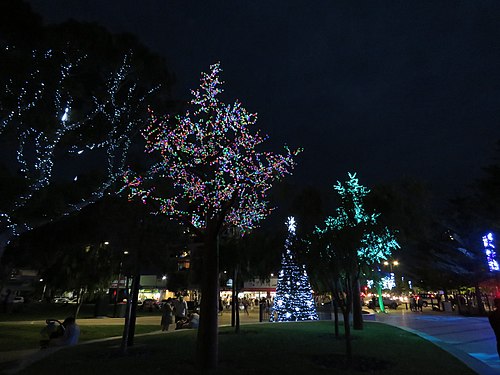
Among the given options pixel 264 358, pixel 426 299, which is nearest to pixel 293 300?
pixel 264 358

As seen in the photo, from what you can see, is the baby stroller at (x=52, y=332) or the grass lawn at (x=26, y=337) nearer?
the baby stroller at (x=52, y=332)

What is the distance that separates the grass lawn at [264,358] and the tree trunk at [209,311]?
30 cm

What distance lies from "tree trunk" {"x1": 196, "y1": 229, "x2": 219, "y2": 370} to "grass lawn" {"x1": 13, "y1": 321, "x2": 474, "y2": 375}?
30 centimetres

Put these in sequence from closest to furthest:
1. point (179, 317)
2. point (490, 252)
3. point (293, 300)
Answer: point (179, 317) → point (293, 300) → point (490, 252)

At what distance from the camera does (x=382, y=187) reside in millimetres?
16250

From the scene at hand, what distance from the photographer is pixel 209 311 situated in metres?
7.28

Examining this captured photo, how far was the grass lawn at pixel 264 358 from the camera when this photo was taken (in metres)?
6.83

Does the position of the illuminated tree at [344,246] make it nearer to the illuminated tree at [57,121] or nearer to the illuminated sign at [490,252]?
the illuminated tree at [57,121]

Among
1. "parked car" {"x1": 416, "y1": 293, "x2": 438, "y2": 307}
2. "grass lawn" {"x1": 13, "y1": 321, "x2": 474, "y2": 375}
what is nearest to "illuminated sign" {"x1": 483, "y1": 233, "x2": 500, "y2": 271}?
"parked car" {"x1": 416, "y1": 293, "x2": 438, "y2": 307}

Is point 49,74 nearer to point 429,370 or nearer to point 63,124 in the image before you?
point 63,124

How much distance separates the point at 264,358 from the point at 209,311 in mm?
1761

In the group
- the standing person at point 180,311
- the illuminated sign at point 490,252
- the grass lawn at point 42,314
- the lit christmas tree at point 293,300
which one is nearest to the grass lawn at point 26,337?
the standing person at point 180,311

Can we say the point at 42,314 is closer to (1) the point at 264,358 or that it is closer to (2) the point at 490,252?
(1) the point at 264,358

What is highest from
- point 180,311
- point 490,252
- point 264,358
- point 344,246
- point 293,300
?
point 490,252
